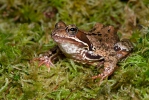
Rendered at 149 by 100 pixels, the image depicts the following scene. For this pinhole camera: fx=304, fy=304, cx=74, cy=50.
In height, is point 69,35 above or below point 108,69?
above

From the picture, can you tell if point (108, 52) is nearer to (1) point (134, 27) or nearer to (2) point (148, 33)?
(2) point (148, 33)

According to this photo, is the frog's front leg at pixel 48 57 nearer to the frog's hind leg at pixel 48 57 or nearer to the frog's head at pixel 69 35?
the frog's hind leg at pixel 48 57

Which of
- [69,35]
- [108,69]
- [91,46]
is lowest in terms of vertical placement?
[108,69]

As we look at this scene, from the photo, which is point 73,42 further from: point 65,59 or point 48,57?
point 48,57

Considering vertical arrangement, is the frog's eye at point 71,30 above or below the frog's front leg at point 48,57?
above

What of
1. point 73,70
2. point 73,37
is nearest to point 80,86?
point 73,70

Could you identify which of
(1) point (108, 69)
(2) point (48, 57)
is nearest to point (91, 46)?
(1) point (108, 69)

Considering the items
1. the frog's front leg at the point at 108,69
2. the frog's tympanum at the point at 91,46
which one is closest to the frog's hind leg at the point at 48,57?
the frog's tympanum at the point at 91,46

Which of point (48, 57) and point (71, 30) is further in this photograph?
point (48, 57)
